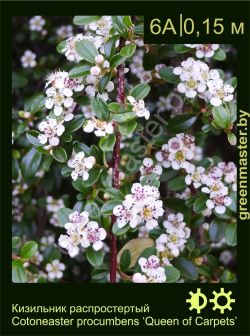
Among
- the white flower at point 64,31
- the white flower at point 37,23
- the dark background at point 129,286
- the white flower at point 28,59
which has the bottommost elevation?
the dark background at point 129,286

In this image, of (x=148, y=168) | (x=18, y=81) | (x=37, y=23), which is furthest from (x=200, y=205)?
(x=37, y=23)

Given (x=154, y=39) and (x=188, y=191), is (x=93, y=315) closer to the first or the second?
(x=188, y=191)

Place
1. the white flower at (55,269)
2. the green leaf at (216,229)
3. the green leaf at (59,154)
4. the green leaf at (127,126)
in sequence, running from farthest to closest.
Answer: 1. the white flower at (55,269)
2. the green leaf at (216,229)
3. the green leaf at (59,154)
4. the green leaf at (127,126)

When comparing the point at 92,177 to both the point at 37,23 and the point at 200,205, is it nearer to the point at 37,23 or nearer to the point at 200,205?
the point at 200,205

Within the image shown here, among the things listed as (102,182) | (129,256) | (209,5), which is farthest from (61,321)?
(209,5)

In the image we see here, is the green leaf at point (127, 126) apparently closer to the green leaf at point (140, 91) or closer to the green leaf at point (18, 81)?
the green leaf at point (140, 91)

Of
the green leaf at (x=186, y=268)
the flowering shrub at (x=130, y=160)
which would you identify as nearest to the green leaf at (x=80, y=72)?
the flowering shrub at (x=130, y=160)
